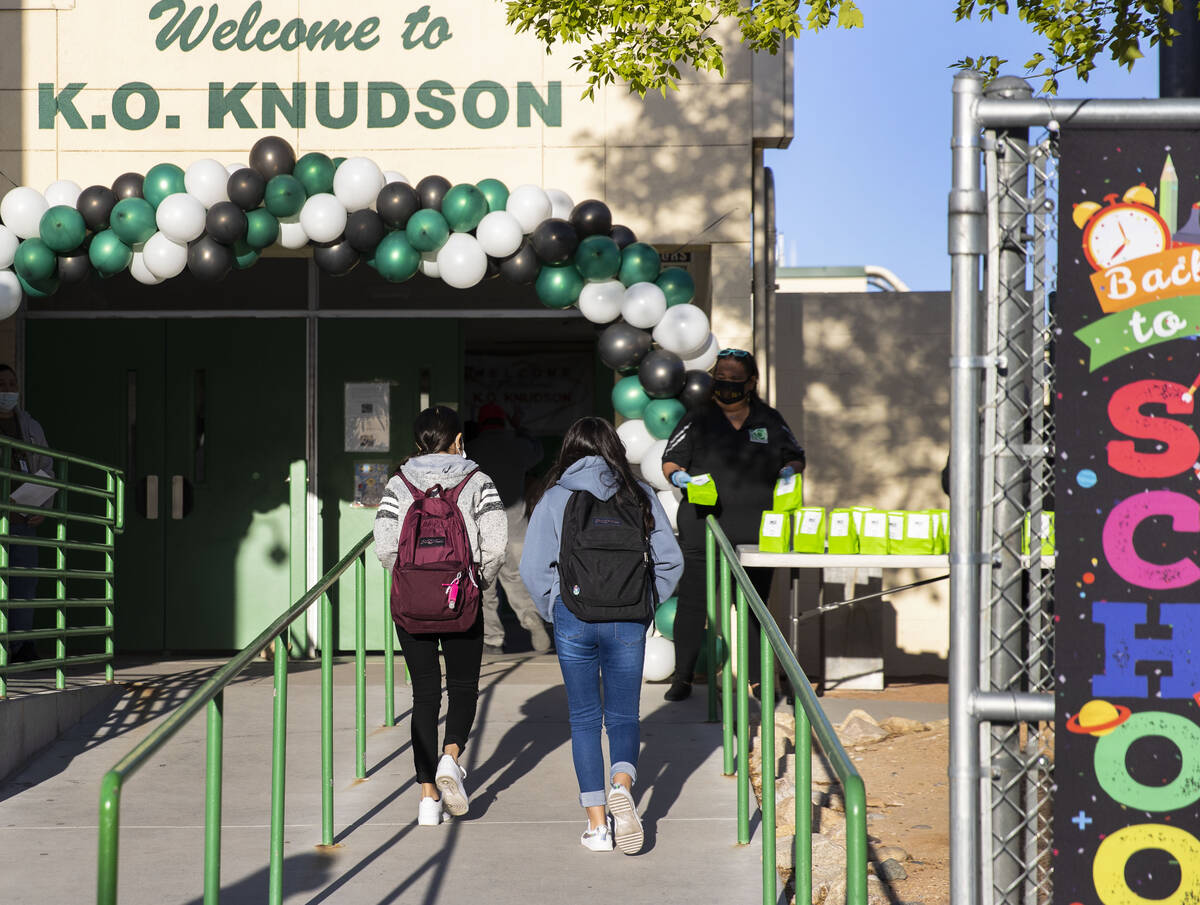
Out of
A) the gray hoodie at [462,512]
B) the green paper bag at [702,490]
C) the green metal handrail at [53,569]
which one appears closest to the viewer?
the gray hoodie at [462,512]

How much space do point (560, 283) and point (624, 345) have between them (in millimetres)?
477

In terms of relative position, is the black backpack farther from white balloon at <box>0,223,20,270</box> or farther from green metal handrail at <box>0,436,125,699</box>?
white balloon at <box>0,223,20,270</box>

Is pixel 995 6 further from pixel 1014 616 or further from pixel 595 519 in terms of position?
pixel 1014 616

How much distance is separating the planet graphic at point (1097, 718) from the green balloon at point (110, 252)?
6.19 metres

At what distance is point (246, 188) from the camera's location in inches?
287

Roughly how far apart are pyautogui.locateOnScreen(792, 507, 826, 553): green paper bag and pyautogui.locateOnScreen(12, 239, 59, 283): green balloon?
4.16 m

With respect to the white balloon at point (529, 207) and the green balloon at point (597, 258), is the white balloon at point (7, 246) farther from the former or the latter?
the green balloon at point (597, 258)

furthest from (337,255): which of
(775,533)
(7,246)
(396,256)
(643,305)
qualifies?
(775,533)

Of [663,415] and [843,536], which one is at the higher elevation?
[663,415]

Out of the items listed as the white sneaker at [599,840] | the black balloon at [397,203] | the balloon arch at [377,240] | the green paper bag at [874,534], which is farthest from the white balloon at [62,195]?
the white sneaker at [599,840]

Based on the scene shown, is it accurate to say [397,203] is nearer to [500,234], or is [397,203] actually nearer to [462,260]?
[462,260]

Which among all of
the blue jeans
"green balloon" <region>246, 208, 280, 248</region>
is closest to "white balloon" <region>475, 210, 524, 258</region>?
"green balloon" <region>246, 208, 280, 248</region>

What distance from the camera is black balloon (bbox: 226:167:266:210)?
7285 millimetres

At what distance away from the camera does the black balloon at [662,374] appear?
24.4 feet
